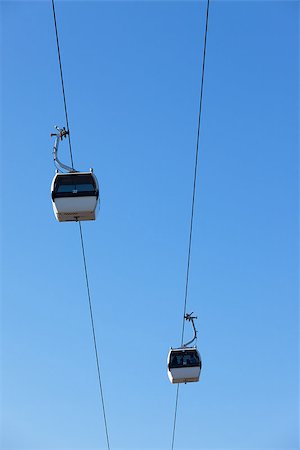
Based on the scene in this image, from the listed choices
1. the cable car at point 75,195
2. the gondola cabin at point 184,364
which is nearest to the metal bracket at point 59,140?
the cable car at point 75,195

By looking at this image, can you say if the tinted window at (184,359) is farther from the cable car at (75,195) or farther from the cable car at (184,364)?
the cable car at (75,195)

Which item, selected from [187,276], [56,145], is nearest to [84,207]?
[56,145]

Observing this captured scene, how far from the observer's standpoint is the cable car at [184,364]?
20.3 meters

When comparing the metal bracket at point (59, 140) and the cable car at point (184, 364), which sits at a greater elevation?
the metal bracket at point (59, 140)

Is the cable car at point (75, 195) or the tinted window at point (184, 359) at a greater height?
the cable car at point (75, 195)

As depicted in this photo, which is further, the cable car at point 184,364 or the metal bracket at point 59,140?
the cable car at point 184,364

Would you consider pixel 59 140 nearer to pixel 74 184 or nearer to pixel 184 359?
pixel 74 184

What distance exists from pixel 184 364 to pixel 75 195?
31.0ft

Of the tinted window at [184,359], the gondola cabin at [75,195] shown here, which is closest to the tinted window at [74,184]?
the gondola cabin at [75,195]

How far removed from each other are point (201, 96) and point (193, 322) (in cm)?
1184

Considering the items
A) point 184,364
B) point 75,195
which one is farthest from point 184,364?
point 75,195

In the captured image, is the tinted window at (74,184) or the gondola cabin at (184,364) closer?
the tinted window at (74,184)

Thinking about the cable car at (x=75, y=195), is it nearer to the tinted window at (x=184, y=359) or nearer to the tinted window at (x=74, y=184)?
the tinted window at (x=74, y=184)

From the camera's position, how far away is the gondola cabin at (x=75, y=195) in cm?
1266
